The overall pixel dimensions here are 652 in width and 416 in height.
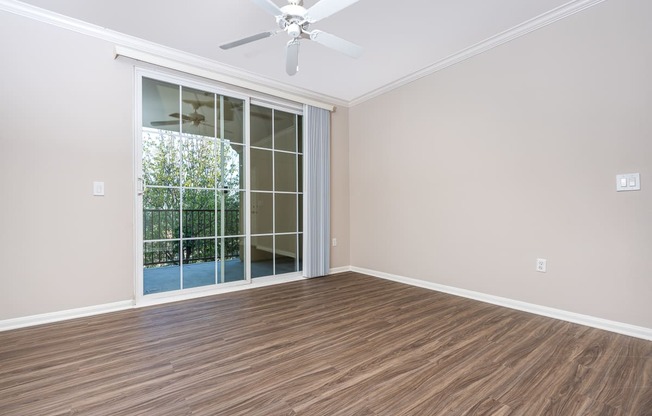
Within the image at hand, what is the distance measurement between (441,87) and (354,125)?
1.46m

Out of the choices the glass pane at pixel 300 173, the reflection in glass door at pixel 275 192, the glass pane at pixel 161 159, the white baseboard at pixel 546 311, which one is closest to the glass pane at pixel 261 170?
the reflection in glass door at pixel 275 192

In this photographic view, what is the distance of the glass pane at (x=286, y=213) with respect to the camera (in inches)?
155

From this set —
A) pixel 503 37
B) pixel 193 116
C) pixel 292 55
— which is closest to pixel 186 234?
pixel 193 116

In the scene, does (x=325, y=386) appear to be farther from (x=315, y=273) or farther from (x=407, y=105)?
(x=407, y=105)

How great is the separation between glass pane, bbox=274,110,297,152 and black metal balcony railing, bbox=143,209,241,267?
112 centimetres

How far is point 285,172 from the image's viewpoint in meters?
4.01

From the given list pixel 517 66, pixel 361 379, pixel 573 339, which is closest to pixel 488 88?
pixel 517 66

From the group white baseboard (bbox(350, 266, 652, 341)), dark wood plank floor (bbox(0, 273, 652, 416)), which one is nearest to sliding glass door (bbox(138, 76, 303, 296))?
dark wood plank floor (bbox(0, 273, 652, 416))

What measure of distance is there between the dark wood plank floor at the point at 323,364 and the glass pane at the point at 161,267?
1.11 ft

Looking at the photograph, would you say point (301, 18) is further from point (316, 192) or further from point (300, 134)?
point (316, 192)

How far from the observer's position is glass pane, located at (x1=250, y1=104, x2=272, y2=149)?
370 centimetres

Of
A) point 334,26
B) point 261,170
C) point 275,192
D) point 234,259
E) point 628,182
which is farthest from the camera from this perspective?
point 275,192

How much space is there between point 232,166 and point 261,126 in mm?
670

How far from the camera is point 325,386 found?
1581 millimetres
